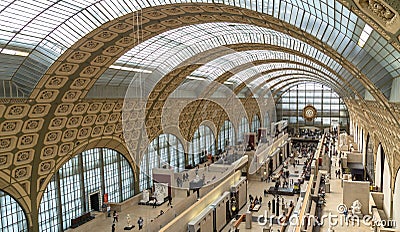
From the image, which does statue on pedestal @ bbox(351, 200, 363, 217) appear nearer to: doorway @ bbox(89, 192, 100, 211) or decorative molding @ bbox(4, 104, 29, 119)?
doorway @ bbox(89, 192, 100, 211)

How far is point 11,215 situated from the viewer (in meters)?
26.8

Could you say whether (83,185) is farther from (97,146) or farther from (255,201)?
(255,201)

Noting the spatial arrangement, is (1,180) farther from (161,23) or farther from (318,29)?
(318,29)

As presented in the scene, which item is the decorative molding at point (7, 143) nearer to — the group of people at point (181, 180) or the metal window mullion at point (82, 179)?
the metal window mullion at point (82, 179)

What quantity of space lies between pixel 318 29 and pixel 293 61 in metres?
30.5

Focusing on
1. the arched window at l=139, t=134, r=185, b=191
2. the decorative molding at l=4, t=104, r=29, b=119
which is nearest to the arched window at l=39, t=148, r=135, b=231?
the arched window at l=139, t=134, r=185, b=191

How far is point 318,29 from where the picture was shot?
18234 mm

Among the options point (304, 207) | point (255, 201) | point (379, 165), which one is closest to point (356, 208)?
point (304, 207)

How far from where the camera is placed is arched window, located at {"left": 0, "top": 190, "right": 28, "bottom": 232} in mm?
26219

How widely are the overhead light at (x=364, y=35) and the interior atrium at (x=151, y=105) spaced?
0.07 metres

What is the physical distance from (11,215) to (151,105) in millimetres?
19055

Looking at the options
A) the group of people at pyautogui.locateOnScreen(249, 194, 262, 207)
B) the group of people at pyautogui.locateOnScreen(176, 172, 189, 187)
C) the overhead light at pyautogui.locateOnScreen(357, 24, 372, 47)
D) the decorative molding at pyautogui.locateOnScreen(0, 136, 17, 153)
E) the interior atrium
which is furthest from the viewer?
the group of people at pyautogui.locateOnScreen(176, 172, 189, 187)

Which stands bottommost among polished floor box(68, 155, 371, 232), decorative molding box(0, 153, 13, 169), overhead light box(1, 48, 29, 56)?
polished floor box(68, 155, 371, 232)

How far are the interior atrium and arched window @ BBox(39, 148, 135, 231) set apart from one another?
0.12m
